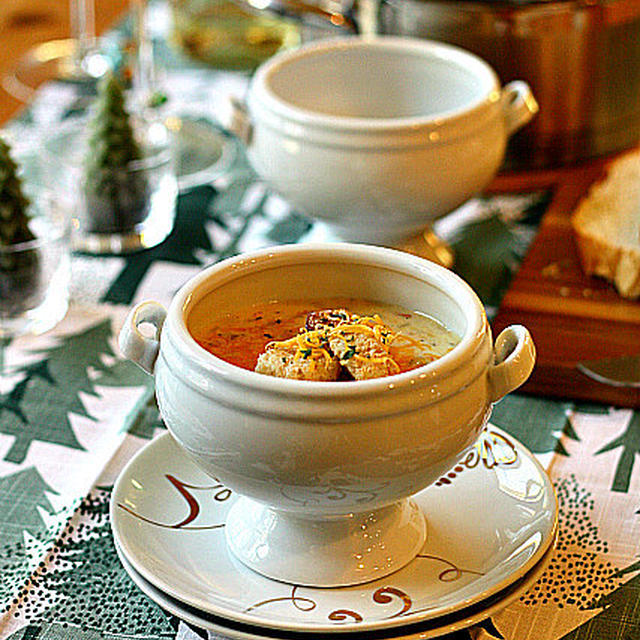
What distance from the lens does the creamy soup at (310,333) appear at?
0.60 metres

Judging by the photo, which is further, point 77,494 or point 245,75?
point 245,75

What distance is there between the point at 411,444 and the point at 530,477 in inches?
5.7

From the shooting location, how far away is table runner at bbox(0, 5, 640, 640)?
25.4 inches

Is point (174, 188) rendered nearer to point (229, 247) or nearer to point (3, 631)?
point (229, 247)

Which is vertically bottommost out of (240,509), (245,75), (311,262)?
(245,75)

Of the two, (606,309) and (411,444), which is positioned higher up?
(411,444)

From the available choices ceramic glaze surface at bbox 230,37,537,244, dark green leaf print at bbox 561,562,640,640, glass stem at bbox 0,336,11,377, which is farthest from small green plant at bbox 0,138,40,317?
dark green leaf print at bbox 561,562,640,640

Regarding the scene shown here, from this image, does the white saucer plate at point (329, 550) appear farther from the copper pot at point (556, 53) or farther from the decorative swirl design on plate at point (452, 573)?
the copper pot at point (556, 53)

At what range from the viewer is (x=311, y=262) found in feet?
2.26

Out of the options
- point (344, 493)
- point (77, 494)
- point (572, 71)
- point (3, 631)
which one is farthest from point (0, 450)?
point (572, 71)

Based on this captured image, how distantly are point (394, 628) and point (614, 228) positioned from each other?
55cm

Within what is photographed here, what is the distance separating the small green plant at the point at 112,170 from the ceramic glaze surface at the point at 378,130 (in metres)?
0.13

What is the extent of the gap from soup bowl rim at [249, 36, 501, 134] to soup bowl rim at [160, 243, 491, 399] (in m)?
0.26

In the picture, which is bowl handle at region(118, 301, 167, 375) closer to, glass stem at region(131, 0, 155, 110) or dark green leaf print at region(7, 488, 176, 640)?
dark green leaf print at region(7, 488, 176, 640)
